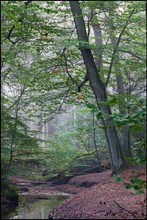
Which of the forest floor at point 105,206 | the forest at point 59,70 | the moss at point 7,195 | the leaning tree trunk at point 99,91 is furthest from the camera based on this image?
the leaning tree trunk at point 99,91

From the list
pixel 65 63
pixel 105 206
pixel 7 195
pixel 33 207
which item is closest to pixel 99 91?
pixel 65 63

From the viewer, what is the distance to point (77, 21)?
10.8m

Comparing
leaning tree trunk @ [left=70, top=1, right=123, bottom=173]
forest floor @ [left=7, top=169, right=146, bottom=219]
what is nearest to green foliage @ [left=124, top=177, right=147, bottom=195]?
forest floor @ [left=7, top=169, right=146, bottom=219]

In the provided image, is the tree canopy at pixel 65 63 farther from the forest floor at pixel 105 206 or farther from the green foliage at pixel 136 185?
the green foliage at pixel 136 185

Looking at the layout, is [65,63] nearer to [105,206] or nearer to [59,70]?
[59,70]

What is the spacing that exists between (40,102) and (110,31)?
12.0 ft

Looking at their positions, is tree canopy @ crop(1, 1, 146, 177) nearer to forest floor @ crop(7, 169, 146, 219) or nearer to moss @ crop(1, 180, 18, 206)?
moss @ crop(1, 180, 18, 206)

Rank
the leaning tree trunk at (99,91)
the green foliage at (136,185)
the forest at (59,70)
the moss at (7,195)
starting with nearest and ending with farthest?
1. the green foliage at (136,185)
2. the forest at (59,70)
3. the moss at (7,195)
4. the leaning tree trunk at (99,91)

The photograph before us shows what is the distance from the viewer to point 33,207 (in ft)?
28.8

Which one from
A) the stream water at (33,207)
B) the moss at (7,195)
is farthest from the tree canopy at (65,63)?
the stream water at (33,207)

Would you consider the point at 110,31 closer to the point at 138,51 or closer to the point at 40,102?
the point at 138,51

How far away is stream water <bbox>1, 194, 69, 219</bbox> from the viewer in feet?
25.0

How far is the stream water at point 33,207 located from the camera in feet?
25.0

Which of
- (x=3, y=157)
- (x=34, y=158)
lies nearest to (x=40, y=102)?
(x=34, y=158)
